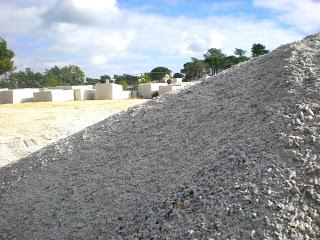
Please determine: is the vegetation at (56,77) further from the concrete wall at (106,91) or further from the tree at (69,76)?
the concrete wall at (106,91)

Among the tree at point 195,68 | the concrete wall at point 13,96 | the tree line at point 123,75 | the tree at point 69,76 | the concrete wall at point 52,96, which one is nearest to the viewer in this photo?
the concrete wall at point 52,96

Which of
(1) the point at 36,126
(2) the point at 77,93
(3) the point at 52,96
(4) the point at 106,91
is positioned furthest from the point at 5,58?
(1) the point at 36,126

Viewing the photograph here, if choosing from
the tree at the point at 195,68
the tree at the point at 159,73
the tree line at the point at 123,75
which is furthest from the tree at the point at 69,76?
the tree at the point at 195,68

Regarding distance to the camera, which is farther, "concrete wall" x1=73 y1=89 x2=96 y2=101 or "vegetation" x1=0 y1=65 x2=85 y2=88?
"vegetation" x1=0 y1=65 x2=85 y2=88

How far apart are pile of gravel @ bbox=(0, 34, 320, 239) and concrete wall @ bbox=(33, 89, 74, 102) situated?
697 inches

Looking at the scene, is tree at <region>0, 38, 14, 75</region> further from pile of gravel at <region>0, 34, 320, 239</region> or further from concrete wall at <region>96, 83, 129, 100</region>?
pile of gravel at <region>0, 34, 320, 239</region>

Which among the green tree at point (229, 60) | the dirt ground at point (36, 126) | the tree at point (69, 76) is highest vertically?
the green tree at point (229, 60)

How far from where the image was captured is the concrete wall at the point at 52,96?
77.8 ft

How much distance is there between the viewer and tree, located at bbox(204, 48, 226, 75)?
185 feet

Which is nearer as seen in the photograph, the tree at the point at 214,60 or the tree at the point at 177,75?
the tree at the point at 214,60

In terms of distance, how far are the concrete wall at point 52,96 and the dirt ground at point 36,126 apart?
5.54m

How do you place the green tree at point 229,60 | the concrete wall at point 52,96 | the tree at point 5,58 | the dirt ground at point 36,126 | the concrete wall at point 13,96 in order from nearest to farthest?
the dirt ground at point 36,126
the concrete wall at point 52,96
the concrete wall at point 13,96
the tree at point 5,58
the green tree at point 229,60

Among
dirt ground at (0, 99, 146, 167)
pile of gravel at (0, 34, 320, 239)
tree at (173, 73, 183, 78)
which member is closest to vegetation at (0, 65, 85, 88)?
tree at (173, 73, 183, 78)

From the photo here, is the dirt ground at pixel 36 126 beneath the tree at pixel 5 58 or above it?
beneath
